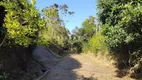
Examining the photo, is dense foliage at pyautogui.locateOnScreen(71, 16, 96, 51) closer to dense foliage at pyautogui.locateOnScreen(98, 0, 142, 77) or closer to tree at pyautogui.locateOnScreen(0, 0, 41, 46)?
dense foliage at pyautogui.locateOnScreen(98, 0, 142, 77)

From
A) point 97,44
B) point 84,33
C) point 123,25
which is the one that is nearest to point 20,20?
point 123,25

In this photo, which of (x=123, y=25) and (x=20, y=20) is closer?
(x=20, y=20)

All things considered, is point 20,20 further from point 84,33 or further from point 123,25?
point 84,33

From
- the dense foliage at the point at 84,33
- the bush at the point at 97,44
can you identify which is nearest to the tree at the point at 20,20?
the bush at the point at 97,44

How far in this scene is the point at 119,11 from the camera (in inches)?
600

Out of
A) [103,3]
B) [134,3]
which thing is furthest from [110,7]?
[134,3]

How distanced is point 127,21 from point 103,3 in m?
4.40

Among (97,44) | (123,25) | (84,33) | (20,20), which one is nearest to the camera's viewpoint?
(20,20)

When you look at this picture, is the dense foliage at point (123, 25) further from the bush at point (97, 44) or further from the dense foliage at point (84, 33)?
the dense foliage at point (84, 33)

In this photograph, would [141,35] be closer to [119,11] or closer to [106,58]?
[119,11]

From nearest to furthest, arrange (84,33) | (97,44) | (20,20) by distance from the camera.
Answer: (20,20)
(97,44)
(84,33)

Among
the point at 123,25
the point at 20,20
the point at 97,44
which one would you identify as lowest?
the point at 20,20

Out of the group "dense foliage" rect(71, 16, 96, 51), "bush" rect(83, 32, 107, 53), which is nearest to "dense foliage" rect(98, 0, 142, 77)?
"bush" rect(83, 32, 107, 53)

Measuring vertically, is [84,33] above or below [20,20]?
above
